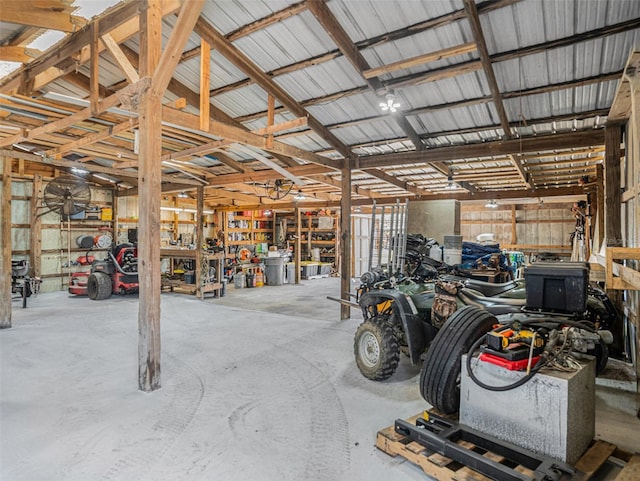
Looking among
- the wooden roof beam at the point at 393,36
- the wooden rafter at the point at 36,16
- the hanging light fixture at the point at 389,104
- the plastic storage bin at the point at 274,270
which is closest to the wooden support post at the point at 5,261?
the wooden rafter at the point at 36,16

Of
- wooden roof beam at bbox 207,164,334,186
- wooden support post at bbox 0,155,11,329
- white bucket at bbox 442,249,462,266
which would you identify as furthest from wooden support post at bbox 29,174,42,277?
white bucket at bbox 442,249,462,266

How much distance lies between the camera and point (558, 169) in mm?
6793

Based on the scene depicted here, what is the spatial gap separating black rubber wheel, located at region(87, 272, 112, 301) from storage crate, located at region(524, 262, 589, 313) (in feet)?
25.8

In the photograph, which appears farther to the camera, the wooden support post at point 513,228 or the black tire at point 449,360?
the wooden support post at point 513,228

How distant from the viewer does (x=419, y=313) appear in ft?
11.6

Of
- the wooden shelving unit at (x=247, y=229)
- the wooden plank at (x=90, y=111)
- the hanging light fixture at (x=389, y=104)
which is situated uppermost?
the hanging light fixture at (x=389, y=104)

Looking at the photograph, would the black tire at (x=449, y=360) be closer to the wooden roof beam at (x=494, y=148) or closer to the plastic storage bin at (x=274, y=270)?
the wooden roof beam at (x=494, y=148)

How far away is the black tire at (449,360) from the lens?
2283mm

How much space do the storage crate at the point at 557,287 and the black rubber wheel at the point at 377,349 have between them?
1178 mm

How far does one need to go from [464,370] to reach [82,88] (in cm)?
528

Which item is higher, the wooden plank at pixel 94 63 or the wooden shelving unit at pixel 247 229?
the wooden plank at pixel 94 63

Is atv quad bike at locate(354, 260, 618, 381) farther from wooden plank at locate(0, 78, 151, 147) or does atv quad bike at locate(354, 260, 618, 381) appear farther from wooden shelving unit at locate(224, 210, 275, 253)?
wooden shelving unit at locate(224, 210, 275, 253)

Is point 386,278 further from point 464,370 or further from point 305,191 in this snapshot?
point 305,191

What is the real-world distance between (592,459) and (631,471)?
0.52 ft
